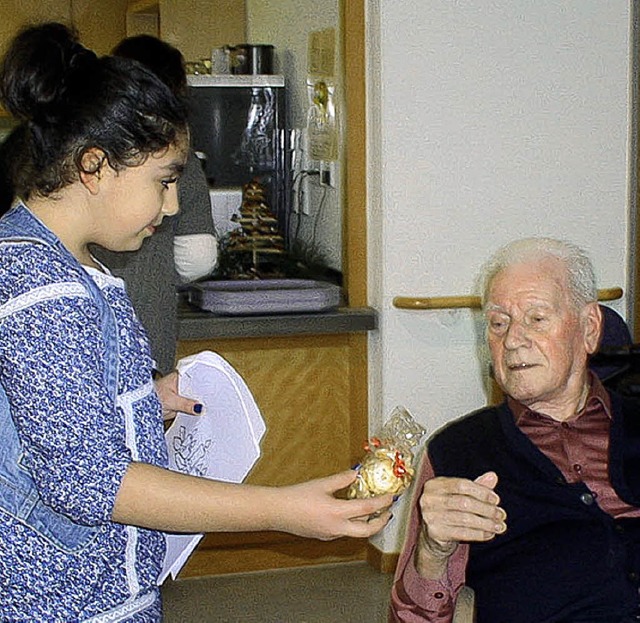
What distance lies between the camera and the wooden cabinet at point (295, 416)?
3.93 meters

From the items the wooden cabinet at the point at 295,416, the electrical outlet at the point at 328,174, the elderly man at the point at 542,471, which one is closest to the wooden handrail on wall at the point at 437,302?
the wooden cabinet at the point at 295,416

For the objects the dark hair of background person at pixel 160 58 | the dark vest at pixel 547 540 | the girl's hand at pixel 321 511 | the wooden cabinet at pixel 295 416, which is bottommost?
the wooden cabinet at pixel 295 416

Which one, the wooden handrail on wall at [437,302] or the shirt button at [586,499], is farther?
the wooden handrail on wall at [437,302]

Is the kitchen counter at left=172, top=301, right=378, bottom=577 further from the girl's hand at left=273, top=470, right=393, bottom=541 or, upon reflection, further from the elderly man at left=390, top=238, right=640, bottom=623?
the girl's hand at left=273, top=470, right=393, bottom=541

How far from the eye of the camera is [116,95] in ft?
4.68

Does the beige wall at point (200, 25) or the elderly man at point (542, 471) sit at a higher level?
the beige wall at point (200, 25)

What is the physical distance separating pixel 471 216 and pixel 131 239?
2.53 metres

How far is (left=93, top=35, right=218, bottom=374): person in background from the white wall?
33.3 inches

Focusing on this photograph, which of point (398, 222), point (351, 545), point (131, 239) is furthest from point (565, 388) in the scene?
point (351, 545)

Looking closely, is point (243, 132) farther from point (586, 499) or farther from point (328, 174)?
point (586, 499)

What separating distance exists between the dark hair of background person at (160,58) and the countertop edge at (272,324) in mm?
1029

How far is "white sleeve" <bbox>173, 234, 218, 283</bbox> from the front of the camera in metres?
3.17

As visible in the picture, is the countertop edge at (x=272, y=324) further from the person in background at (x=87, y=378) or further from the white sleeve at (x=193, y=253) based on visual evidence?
the person in background at (x=87, y=378)

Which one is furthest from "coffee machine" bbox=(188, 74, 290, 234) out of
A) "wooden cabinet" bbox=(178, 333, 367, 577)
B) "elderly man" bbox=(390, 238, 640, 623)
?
"elderly man" bbox=(390, 238, 640, 623)
